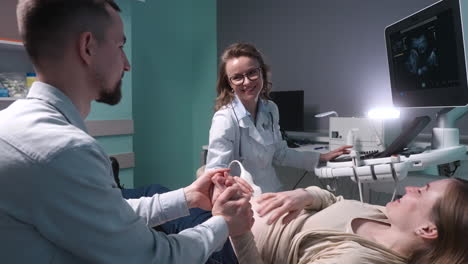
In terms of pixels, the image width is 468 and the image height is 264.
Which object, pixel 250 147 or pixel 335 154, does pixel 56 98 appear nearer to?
pixel 250 147

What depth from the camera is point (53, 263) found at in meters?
0.64

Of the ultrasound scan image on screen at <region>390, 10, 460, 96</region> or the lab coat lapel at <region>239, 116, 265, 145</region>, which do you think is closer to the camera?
the ultrasound scan image on screen at <region>390, 10, 460, 96</region>

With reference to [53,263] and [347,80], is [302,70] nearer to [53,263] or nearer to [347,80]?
[347,80]

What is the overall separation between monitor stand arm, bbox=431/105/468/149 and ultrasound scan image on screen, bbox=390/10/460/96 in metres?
0.17

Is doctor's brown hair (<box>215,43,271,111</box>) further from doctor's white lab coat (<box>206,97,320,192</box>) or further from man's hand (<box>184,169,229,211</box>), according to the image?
man's hand (<box>184,169,229,211</box>)

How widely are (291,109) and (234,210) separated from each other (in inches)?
82.9

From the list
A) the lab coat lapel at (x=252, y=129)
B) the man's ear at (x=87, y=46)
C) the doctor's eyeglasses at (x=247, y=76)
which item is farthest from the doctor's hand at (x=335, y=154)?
the man's ear at (x=87, y=46)

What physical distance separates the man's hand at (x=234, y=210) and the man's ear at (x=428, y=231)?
522mm

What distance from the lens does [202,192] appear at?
120 cm

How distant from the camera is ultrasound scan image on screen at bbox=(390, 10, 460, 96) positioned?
5.03 feet

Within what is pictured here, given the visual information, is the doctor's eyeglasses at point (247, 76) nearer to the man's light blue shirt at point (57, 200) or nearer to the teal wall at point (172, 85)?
the man's light blue shirt at point (57, 200)

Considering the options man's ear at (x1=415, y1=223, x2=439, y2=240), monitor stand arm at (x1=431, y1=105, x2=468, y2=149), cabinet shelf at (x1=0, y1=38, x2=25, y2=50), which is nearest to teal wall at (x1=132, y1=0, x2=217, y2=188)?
cabinet shelf at (x1=0, y1=38, x2=25, y2=50)

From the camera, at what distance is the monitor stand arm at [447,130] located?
1659 millimetres

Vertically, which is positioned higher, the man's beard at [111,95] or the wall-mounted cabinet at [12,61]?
the wall-mounted cabinet at [12,61]
